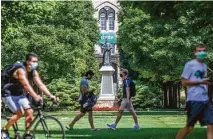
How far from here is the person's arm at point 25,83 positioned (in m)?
11.0

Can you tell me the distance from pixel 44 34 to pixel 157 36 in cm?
1147

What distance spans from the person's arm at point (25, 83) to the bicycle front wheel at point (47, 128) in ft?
1.43

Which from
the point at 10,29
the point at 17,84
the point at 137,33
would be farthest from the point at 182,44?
the point at 17,84

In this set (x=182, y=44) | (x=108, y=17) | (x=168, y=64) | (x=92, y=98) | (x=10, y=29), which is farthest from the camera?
(x=108, y=17)

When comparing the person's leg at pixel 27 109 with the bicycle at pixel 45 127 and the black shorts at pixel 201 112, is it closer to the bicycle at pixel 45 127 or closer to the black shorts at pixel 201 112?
the bicycle at pixel 45 127

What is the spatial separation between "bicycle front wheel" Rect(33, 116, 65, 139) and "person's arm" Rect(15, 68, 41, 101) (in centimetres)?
43

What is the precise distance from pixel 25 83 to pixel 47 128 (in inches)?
35.3

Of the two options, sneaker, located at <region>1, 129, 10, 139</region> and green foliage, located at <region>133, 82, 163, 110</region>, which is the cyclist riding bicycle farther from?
green foliage, located at <region>133, 82, 163, 110</region>

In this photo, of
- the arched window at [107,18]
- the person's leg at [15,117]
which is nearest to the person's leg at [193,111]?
the person's leg at [15,117]

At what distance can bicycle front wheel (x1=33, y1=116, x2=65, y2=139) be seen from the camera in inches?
436

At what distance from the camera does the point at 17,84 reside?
11.6 meters

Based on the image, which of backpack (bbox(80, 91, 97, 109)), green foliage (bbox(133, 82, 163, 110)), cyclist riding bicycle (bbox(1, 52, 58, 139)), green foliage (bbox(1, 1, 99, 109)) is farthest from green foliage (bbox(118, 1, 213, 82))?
cyclist riding bicycle (bbox(1, 52, 58, 139))

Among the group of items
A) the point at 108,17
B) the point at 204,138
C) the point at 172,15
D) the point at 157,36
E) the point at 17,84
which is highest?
the point at 108,17

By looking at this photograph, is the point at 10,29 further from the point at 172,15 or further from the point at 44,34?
the point at 172,15
